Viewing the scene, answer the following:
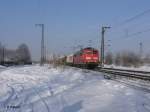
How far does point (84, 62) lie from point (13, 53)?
15455 centimetres

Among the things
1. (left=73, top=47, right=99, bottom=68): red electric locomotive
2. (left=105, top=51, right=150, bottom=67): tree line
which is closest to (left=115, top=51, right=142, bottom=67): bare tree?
(left=105, top=51, right=150, bottom=67): tree line

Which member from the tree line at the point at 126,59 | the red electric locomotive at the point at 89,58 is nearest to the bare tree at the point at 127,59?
the tree line at the point at 126,59

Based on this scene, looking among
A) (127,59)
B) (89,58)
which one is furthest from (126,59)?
(89,58)

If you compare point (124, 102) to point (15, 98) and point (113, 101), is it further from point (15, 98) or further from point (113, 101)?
point (15, 98)

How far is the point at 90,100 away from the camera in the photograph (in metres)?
13.4

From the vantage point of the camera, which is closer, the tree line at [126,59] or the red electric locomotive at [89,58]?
the red electric locomotive at [89,58]

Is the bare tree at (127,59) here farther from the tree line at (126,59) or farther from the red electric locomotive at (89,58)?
the red electric locomotive at (89,58)

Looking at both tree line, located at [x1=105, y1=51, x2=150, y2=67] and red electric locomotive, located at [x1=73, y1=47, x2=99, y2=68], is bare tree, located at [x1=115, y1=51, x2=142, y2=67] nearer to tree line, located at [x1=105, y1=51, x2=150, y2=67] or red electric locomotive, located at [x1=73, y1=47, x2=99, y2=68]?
tree line, located at [x1=105, y1=51, x2=150, y2=67]

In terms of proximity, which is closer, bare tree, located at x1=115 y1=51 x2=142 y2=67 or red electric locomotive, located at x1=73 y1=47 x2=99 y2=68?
red electric locomotive, located at x1=73 y1=47 x2=99 y2=68

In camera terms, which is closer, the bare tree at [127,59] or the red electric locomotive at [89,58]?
the red electric locomotive at [89,58]

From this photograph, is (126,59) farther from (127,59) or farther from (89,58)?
(89,58)

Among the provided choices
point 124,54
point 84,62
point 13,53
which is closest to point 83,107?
point 84,62

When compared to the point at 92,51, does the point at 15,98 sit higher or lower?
lower

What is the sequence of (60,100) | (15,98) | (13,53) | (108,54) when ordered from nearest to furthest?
(60,100), (15,98), (108,54), (13,53)
